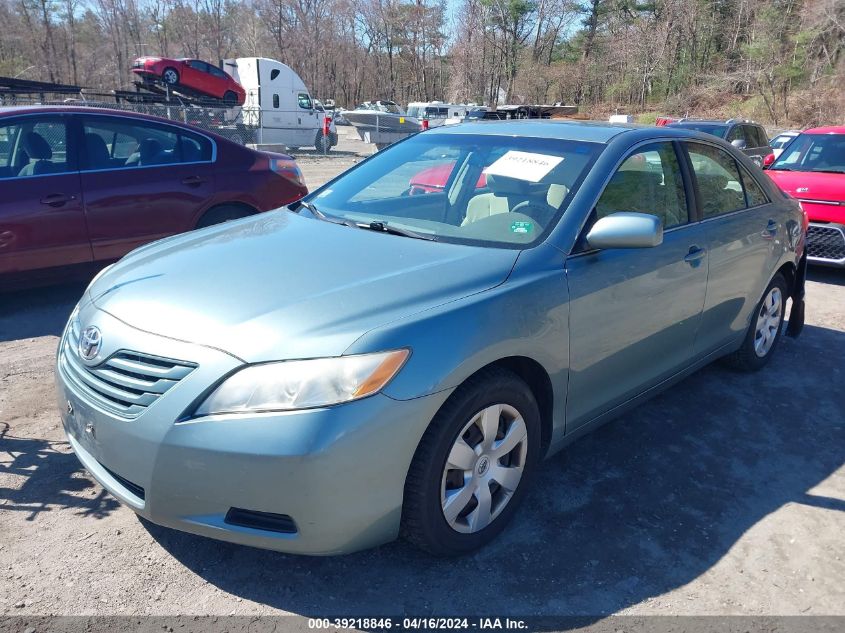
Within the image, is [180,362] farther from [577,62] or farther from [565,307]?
[577,62]

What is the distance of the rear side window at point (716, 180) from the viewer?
158 inches

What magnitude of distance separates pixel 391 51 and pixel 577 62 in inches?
733

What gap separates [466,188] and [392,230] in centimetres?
60

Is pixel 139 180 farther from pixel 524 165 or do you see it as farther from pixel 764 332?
pixel 764 332

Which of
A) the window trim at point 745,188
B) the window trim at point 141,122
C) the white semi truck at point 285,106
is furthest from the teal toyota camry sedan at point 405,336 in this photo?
the white semi truck at point 285,106

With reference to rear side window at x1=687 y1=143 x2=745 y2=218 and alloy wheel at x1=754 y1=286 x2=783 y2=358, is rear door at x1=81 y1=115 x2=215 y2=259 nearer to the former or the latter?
rear side window at x1=687 y1=143 x2=745 y2=218

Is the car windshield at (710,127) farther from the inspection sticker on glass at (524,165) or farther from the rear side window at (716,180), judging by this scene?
the inspection sticker on glass at (524,165)

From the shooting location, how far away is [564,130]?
3.75 m

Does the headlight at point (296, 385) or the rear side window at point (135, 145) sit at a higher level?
the rear side window at point (135, 145)

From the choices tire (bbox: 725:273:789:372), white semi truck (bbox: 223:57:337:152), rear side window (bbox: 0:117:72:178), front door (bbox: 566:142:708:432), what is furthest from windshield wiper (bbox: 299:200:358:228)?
white semi truck (bbox: 223:57:337:152)

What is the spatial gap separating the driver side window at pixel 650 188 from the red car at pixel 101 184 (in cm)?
399

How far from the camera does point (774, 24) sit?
125 ft

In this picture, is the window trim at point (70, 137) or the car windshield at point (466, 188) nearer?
the car windshield at point (466, 188)

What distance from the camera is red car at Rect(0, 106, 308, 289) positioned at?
17.4 feet
